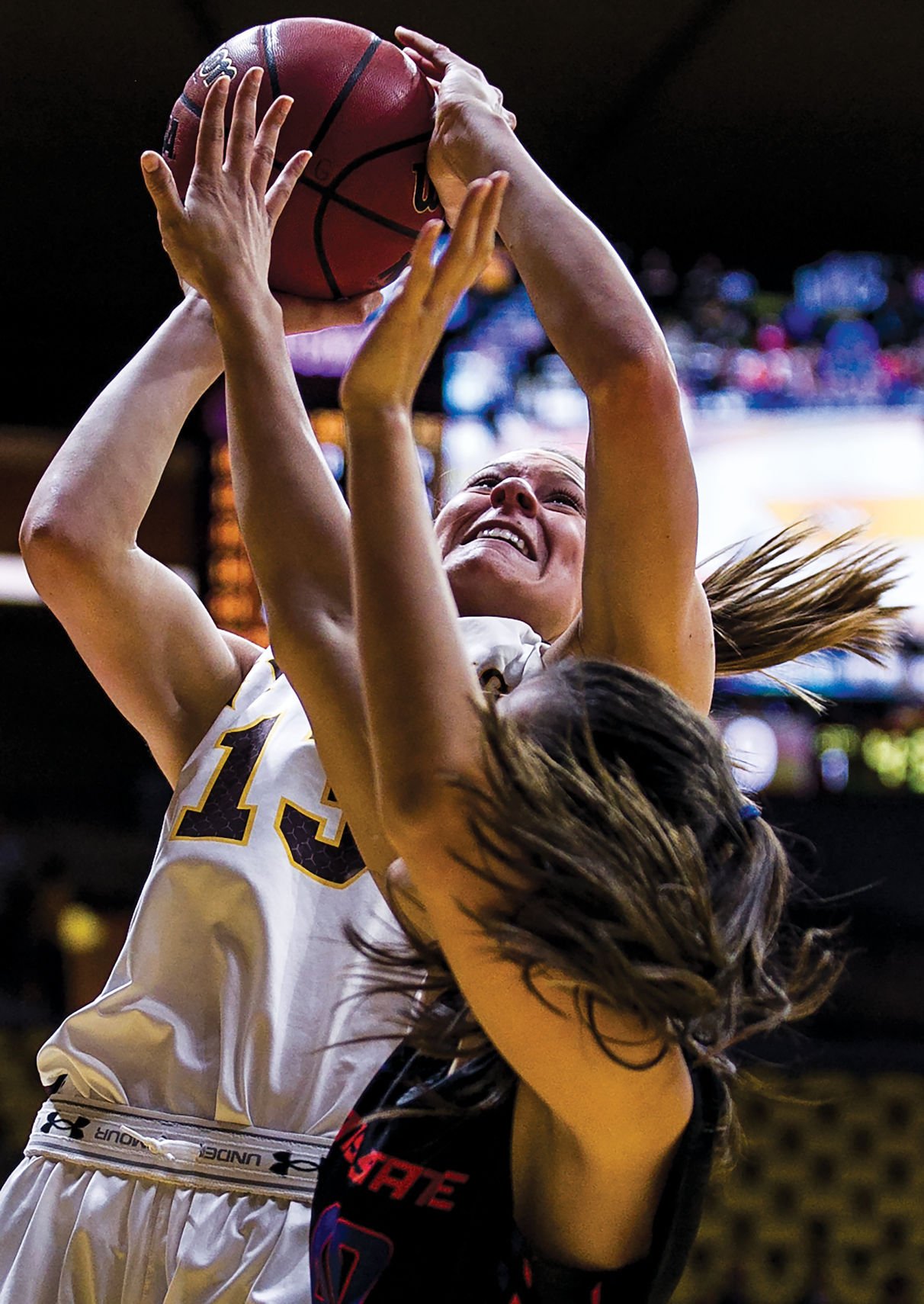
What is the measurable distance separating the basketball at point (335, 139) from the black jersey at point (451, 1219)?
1071 millimetres

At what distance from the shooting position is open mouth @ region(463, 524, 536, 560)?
1.95 metres

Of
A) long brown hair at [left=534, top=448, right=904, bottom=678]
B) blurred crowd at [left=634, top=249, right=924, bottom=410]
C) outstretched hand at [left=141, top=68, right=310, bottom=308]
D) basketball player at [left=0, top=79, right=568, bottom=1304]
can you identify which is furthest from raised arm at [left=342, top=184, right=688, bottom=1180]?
blurred crowd at [left=634, top=249, right=924, bottom=410]

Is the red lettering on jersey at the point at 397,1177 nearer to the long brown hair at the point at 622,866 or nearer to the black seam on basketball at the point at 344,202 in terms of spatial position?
the long brown hair at the point at 622,866

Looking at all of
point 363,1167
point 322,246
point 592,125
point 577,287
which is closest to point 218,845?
point 363,1167

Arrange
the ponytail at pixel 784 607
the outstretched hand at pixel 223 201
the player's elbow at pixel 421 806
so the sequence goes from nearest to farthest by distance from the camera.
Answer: the player's elbow at pixel 421 806, the outstretched hand at pixel 223 201, the ponytail at pixel 784 607

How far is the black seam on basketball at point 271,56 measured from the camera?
1.86m

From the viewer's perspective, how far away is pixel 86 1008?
184cm

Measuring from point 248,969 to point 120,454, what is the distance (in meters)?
0.66

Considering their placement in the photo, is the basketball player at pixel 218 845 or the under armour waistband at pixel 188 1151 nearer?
the basketball player at pixel 218 845

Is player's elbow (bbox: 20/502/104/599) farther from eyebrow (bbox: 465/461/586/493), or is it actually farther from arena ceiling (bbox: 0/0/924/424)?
arena ceiling (bbox: 0/0/924/424)

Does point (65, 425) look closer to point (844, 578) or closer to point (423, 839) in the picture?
point (844, 578)

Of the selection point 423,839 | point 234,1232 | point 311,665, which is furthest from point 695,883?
point 234,1232

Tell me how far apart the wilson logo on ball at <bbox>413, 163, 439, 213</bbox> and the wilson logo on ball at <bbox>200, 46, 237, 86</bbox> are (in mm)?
256

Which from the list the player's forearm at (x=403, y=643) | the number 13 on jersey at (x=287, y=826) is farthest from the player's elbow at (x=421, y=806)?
the number 13 on jersey at (x=287, y=826)
